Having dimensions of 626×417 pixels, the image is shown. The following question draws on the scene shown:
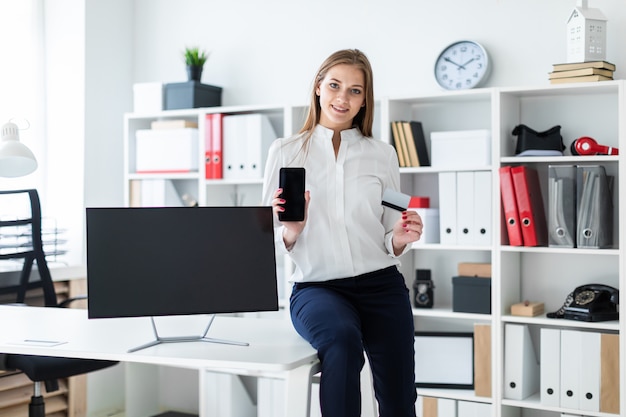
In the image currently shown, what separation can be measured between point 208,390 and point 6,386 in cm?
97

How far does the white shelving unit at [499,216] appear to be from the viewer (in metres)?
3.36

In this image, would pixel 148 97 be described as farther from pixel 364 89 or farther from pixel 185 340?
pixel 185 340

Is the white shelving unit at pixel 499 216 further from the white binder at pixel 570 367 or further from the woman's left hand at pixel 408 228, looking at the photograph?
the woman's left hand at pixel 408 228

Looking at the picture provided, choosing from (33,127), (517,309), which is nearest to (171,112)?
(33,127)

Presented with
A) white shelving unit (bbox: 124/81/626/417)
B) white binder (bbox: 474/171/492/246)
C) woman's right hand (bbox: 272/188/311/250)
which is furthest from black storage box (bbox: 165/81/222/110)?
woman's right hand (bbox: 272/188/311/250)

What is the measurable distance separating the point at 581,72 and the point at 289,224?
1694mm

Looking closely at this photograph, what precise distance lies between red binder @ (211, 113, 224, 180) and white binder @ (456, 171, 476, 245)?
1257mm

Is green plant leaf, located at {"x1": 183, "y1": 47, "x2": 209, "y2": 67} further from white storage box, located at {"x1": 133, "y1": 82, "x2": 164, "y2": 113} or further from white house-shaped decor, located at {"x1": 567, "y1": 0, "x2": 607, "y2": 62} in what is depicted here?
white house-shaped decor, located at {"x1": 567, "y1": 0, "x2": 607, "y2": 62}

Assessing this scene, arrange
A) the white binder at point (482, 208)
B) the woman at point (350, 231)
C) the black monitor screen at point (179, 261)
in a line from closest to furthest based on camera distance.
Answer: the black monitor screen at point (179, 261) → the woman at point (350, 231) → the white binder at point (482, 208)

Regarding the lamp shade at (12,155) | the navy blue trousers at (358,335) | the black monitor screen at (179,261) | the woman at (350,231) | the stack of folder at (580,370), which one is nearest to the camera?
the navy blue trousers at (358,335)

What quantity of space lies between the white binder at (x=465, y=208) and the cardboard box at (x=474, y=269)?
0.14 metres

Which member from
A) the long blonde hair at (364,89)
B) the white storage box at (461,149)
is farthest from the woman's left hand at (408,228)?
the white storage box at (461,149)

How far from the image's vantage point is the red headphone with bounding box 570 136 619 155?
328 centimetres

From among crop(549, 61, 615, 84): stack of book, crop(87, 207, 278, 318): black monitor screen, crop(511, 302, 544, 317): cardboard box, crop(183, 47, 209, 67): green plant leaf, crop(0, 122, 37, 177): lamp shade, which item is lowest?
crop(511, 302, 544, 317): cardboard box
